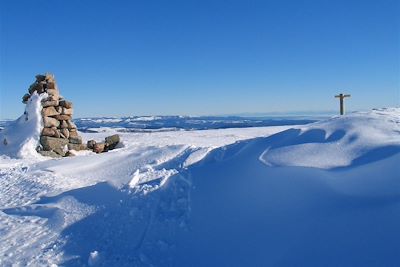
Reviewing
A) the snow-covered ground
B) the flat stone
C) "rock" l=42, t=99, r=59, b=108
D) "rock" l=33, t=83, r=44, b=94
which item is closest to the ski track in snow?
the snow-covered ground

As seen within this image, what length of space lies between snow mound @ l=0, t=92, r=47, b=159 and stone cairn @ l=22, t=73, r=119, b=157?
0.60 ft

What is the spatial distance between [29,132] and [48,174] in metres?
5.15

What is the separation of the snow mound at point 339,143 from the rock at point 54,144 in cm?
808

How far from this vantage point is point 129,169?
694 cm

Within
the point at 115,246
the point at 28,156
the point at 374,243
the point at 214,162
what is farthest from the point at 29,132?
the point at 374,243

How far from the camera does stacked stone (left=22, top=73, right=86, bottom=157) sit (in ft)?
38.8

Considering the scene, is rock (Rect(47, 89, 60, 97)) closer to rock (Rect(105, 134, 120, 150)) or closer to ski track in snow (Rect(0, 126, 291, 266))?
rock (Rect(105, 134, 120, 150))

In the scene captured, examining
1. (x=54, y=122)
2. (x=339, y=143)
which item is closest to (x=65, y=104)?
(x=54, y=122)

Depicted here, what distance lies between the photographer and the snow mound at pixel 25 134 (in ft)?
37.1

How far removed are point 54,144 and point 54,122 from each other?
2.79 ft

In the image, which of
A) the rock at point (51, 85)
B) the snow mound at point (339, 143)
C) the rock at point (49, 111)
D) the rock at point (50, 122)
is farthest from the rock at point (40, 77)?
the snow mound at point (339, 143)

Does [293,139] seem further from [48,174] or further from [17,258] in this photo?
[48,174]

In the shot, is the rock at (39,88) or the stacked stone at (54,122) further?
the rock at (39,88)

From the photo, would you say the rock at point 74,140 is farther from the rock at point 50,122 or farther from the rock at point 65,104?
the rock at point 65,104
